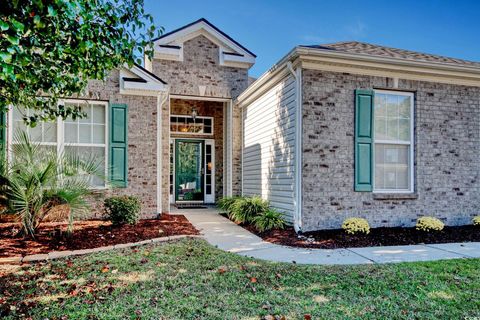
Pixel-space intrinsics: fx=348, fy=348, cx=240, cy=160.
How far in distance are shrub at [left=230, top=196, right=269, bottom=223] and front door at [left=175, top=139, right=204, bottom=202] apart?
417 centimetres

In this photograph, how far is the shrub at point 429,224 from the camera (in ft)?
21.8

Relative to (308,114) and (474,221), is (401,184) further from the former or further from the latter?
(308,114)

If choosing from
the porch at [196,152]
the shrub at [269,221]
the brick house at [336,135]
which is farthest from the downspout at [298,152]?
the porch at [196,152]

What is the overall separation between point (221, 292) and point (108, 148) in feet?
17.3

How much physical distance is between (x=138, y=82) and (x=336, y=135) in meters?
4.46

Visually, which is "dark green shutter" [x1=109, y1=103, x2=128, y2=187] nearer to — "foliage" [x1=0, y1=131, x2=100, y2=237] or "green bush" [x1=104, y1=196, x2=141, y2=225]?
"green bush" [x1=104, y1=196, x2=141, y2=225]

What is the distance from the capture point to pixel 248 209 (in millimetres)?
7770

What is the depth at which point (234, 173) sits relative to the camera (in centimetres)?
1052

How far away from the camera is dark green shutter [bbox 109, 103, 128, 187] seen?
7.71 m

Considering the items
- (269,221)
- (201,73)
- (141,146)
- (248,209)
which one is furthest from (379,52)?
(141,146)

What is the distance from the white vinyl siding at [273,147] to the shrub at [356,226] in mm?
1027

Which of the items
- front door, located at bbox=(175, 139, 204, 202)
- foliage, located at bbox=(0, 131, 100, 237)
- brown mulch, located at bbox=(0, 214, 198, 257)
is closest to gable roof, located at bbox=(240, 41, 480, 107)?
brown mulch, located at bbox=(0, 214, 198, 257)

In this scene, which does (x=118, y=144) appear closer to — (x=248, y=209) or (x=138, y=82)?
(x=138, y=82)

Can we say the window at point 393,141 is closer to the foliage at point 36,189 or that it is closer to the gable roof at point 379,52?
the gable roof at point 379,52
